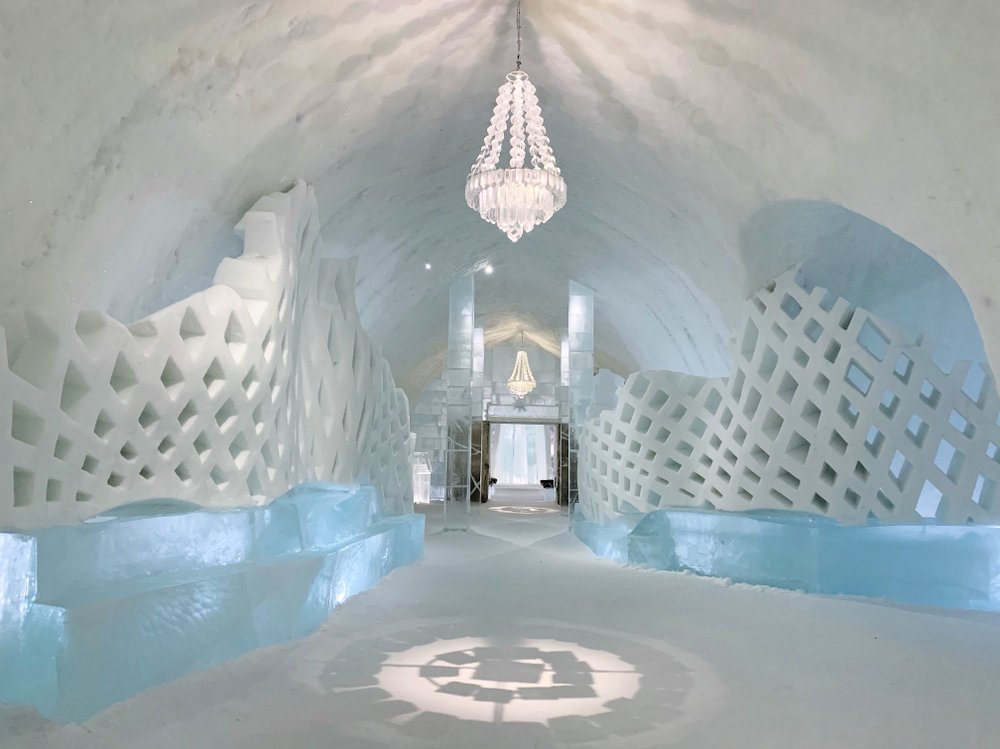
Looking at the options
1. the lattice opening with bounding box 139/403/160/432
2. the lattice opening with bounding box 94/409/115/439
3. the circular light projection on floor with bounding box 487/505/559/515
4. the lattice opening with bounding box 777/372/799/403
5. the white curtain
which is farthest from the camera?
the white curtain

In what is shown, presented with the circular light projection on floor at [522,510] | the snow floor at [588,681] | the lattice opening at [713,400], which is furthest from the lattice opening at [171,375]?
the circular light projection on floor at [522,510]

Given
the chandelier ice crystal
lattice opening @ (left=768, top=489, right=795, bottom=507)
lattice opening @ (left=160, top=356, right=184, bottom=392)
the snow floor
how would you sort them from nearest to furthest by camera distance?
the snow floor, lattice opening @ (left=160, top=356, right=184, bottom=392), lattice opening @ (left=768, top=489, right=795, bottom=507), the chandelier ice crystal

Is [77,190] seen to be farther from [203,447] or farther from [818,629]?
[818,629]

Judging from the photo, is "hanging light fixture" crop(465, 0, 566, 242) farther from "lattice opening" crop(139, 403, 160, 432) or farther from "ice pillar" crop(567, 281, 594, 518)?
"ice pillar" crop(567, 281, 594, 518)

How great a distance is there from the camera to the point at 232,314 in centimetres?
435

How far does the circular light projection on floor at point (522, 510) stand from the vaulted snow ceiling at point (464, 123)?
6934mm

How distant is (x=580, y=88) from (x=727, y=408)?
3054 millimetres

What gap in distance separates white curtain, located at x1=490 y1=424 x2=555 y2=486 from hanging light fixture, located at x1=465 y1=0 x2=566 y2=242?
22115mm

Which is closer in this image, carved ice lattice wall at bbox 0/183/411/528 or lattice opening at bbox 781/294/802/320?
carved ice lattice wall at bbox 0/183/411/528

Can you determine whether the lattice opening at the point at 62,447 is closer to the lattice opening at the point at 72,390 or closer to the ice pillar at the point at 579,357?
the lattice opening at the point at 72,390

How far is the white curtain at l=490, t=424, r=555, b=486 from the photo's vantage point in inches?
1072

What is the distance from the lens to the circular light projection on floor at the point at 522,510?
1382 cm

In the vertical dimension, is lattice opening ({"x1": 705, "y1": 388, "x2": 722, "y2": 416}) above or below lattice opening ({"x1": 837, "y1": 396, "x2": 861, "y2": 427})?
above

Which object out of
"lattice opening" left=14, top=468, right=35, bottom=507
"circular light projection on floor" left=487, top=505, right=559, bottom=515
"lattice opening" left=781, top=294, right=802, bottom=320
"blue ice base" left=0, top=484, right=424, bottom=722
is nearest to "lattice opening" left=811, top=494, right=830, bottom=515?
"lattice opening" left=781, top=294, right=802, bottom=320
